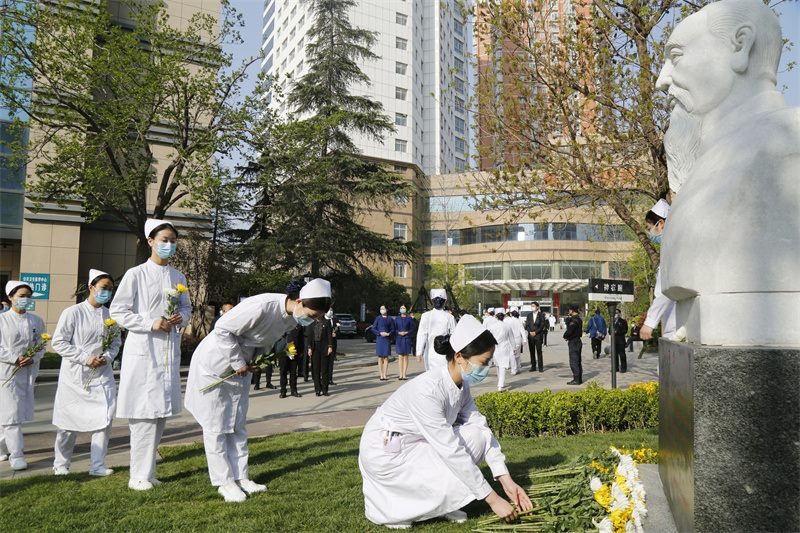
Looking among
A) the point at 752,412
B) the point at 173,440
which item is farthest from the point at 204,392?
the point at 752,412

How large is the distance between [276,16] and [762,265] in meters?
78.6

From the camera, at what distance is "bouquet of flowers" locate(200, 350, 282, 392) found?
16.6 feet

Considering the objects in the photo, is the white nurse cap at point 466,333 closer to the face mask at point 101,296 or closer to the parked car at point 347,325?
the face mask at point 101,296

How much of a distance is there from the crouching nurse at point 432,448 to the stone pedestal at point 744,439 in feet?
5.25

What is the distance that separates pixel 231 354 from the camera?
16.7 ft

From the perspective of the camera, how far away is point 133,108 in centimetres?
1462

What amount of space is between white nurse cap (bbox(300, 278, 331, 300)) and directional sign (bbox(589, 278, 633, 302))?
7.72m

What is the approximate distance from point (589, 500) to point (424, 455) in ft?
3.78

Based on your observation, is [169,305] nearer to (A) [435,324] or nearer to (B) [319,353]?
(B) [319,353]

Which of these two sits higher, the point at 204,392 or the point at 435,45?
the point at 435,45

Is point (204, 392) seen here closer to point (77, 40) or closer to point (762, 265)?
point (762, 265)

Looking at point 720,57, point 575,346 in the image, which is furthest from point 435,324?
point 720,57

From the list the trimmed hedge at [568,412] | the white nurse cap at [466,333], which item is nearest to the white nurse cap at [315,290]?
the white nurse cap at [466,333]

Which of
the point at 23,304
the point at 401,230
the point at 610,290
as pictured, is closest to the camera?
the point at 23,304
